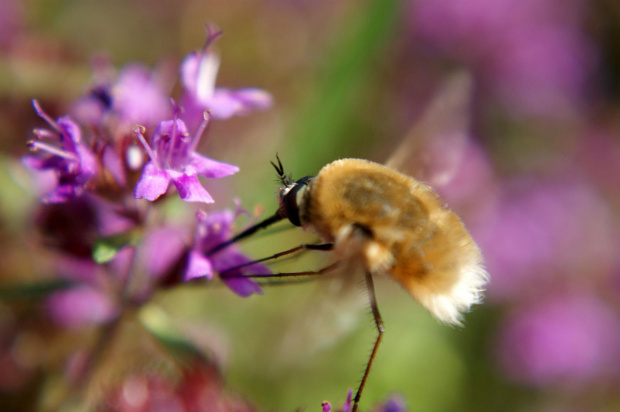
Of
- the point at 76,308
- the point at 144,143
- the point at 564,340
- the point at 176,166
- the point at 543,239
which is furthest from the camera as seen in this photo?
the point at 543,239

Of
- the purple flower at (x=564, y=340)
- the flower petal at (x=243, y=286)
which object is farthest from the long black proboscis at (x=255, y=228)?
the purple flower at (x=564, y=340)

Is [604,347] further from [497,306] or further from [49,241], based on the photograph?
[49,241]

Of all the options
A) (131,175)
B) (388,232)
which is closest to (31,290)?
(131,175)

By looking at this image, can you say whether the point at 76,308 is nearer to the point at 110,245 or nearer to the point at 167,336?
the point at 167,336

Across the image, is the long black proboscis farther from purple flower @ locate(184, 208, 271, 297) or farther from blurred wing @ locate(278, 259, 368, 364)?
blurred wing @ locate(278, 259, 368, 364)

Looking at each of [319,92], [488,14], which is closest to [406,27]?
[488,14]

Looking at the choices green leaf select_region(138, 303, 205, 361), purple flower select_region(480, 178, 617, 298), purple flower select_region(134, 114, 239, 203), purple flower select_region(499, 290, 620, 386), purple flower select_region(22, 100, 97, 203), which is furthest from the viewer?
purple flower select_region(480, 178, 617, 298)

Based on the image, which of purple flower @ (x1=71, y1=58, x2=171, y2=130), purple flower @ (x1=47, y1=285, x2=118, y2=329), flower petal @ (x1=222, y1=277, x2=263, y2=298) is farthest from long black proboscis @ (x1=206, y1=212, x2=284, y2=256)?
purple flower @ (x1=47, y1=285, x2=118, y2=329)
